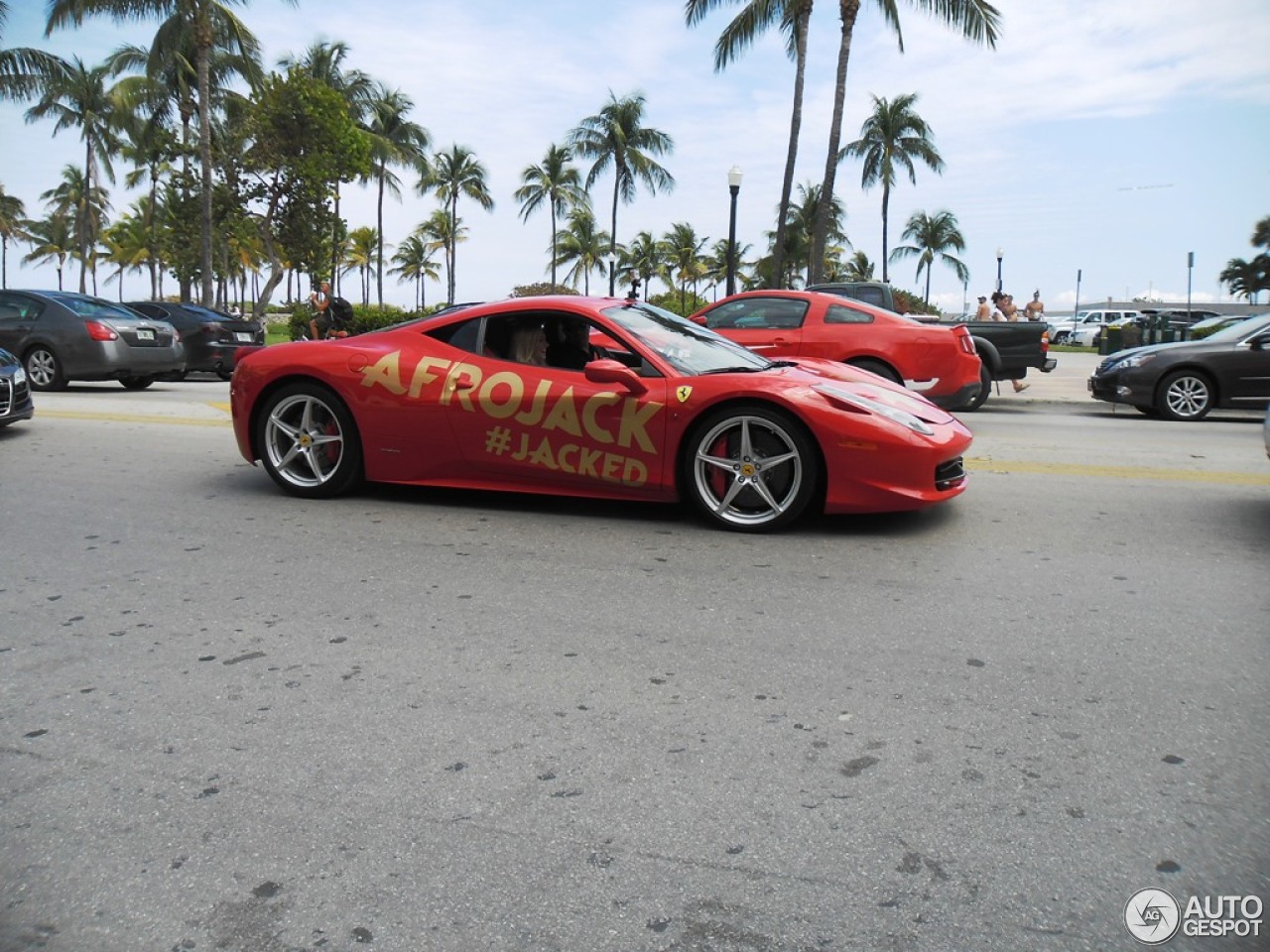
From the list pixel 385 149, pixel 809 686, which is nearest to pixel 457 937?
pixel 809 686

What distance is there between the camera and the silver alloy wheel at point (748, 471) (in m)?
5.54

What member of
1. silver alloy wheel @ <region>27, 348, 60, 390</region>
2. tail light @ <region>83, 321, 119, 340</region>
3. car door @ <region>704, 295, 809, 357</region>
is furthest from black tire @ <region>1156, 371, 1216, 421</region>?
silver alloy wheel @ <region>27, 348, 60, 390</region>

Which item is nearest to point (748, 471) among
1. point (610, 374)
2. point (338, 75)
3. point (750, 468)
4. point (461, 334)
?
point (750, 468)

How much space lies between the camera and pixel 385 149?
49812 millimetres

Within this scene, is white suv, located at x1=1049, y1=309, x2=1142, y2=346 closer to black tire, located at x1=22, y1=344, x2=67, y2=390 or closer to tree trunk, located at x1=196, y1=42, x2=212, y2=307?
tree trunk, located at x1=196, y1=42, x2=212, y2=307

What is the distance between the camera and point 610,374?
560cm

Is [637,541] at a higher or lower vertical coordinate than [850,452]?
lower

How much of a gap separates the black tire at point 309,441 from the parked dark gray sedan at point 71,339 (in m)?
8.99

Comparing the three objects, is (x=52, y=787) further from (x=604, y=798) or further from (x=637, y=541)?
(x=637, y=541)

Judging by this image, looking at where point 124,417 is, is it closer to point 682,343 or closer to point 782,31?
point 682,343

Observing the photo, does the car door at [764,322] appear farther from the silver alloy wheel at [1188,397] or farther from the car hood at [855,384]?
the car hood at [855,384]

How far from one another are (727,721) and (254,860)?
1.35 m

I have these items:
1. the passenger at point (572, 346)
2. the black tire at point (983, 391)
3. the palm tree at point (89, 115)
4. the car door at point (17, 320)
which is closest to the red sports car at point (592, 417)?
the passenger at point (572, 346)

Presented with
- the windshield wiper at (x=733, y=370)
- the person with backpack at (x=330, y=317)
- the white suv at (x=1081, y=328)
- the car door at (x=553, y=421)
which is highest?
the white suv at (x=1081, y=328)
